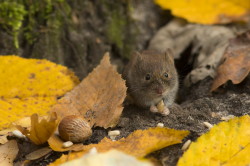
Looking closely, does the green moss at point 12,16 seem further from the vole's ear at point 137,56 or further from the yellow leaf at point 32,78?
the vole's ear at point 137,56

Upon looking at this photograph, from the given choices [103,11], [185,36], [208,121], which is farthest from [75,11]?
[208,121]

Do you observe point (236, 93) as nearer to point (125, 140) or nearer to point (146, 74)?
point (146, 74)

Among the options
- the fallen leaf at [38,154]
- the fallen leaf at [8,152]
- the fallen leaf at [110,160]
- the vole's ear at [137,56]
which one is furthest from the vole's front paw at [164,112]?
the fallen leaf at [110,160]

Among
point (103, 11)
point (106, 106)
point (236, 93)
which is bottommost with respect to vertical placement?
point (236, 93)

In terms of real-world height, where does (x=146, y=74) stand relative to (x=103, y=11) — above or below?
below

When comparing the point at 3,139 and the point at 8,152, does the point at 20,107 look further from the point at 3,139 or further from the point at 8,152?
the point at 8,152

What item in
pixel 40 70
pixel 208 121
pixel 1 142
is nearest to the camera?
pixel 1 142
